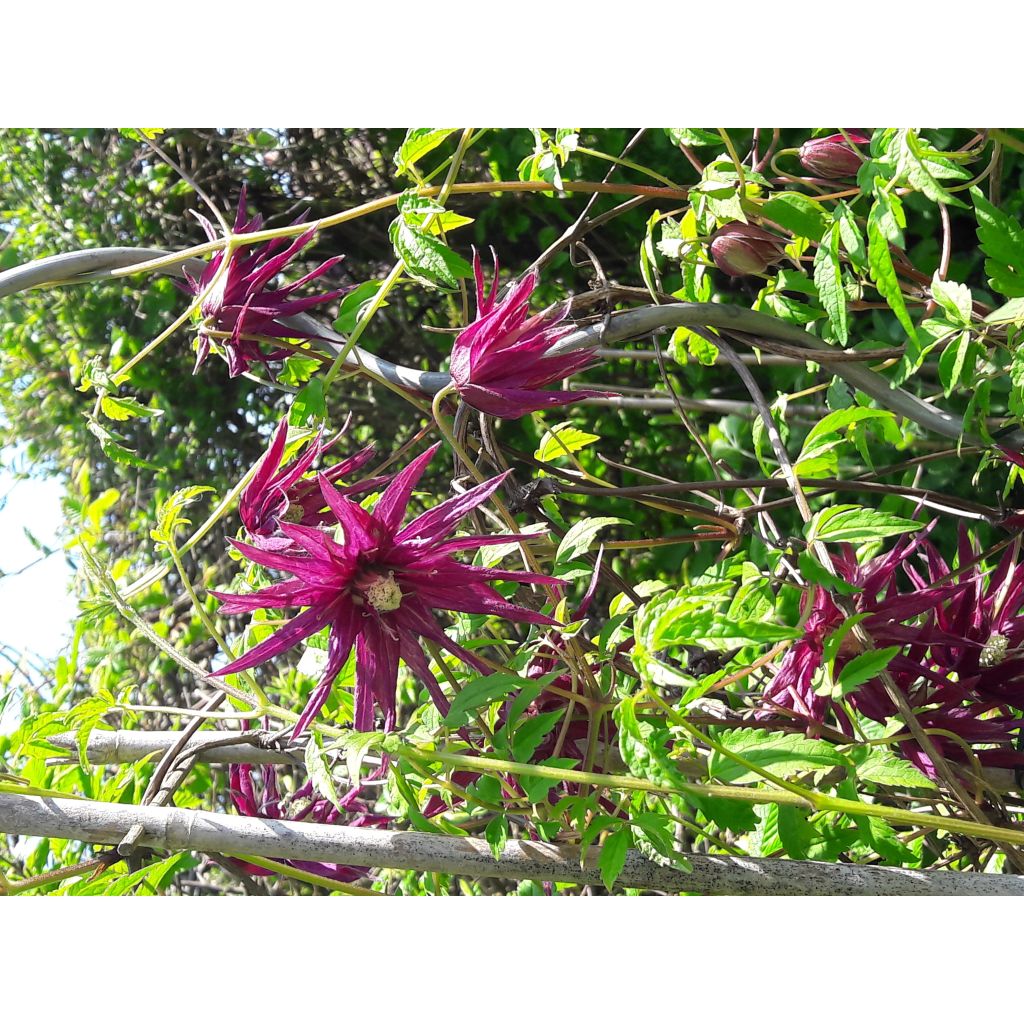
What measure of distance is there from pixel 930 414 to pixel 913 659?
0.52ft

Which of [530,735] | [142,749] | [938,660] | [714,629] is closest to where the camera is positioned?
[714,629]

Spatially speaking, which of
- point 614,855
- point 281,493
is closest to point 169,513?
point 281,493

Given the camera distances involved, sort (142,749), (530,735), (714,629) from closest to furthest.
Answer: (714,629) → (530,735) → (142,749)

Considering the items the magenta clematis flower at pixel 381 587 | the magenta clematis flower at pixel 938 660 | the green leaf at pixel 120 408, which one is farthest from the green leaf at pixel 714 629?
the green leaf at pixel 120 408

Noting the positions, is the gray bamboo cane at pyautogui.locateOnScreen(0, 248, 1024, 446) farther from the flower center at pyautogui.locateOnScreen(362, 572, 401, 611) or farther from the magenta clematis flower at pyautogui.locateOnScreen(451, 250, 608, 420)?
the flower center at pyautogui.locateOnScreen(362, 572, 401, 611)

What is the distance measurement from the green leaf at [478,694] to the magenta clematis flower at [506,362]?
0.13 metres

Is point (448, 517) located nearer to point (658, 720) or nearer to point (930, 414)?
point (658, 720)

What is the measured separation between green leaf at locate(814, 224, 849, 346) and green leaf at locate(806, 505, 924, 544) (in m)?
0.12

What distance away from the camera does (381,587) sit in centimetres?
43

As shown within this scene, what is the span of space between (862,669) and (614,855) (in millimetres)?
150

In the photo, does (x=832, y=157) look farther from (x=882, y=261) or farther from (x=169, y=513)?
(x=169, y=513)

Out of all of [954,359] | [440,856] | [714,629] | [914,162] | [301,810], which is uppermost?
[914,162]
